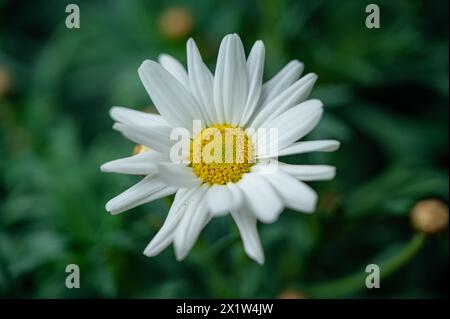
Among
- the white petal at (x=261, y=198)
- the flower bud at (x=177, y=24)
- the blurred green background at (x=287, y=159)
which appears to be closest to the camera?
the white petal at (x=261, y=198)

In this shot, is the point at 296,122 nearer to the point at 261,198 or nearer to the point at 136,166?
the point at 261,198

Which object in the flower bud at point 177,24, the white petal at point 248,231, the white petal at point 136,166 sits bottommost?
the white petal at point 248,231

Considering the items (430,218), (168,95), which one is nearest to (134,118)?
(168,95)

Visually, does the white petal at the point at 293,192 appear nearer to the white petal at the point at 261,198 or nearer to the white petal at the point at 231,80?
the white petal at the point at 261,198

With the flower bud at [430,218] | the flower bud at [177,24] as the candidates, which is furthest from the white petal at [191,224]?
the flower bud at [177,24]

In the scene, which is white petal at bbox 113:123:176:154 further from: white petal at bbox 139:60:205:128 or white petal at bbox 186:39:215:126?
white petal at bbox 186:39:215:126
